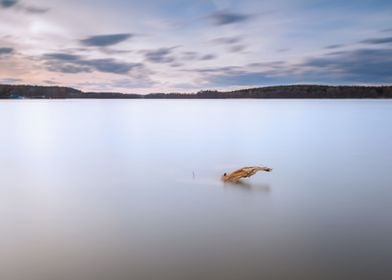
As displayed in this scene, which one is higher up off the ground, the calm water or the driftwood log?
the driftwood log

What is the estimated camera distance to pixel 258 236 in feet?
19.6

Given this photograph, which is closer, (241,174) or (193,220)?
(193,220)

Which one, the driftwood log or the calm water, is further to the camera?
the driftwood log

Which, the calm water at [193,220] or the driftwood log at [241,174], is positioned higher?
the driftwood log at [241,174]

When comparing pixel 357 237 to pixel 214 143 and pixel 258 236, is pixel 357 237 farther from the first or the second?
pixel 214 143

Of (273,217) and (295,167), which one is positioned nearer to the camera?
(273,217)

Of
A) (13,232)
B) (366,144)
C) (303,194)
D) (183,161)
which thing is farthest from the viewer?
(366,144)

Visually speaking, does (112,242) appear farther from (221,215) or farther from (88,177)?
(88,177)

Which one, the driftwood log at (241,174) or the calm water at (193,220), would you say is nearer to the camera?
the calm water at (193,220)

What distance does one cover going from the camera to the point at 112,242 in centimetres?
568

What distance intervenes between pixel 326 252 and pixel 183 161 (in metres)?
9.13

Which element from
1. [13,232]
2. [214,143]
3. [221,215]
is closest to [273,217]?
[221,215]

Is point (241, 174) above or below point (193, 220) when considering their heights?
above

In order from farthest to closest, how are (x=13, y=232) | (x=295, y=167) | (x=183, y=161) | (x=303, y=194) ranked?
(x=183, y=161) < (x=295, y=167) < (x=303, y=194) < (x=13, y=232)
